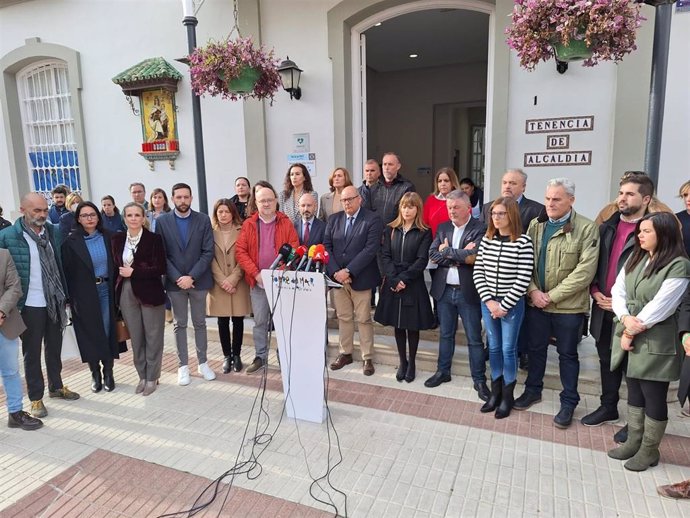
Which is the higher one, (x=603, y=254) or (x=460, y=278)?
(x=603, y=254)

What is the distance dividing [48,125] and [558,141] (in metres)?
8.45

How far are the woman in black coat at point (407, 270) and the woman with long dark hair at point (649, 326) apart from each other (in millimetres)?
1542

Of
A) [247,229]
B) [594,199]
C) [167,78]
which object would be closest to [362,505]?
[247,229]

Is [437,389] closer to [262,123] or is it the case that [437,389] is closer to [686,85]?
[686,85]

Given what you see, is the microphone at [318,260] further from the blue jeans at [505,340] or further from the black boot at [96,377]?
the black boot at [96,377]

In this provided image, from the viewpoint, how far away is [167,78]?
6.80 meters

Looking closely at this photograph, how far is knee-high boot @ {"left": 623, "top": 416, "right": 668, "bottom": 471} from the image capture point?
9.66 ft

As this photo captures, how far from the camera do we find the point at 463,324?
4.05 meters

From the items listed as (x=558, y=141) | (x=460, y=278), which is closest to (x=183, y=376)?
(x=460, y=278)

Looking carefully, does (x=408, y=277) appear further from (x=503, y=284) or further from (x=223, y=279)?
(x=223, y=279)

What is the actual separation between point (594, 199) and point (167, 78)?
5966 mm

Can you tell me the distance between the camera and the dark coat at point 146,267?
4176 millimetres

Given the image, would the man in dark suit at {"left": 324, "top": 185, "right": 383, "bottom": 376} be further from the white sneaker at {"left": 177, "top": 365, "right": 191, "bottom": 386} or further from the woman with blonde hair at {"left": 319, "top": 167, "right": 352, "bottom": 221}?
the white sneaker at {"left": 177, "top": 365, "right": 191, "bottom": 386}

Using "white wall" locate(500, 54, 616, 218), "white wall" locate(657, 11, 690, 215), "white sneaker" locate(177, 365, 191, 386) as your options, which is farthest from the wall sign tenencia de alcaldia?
"white sneaker" locate(177, 365, 191, 386)
